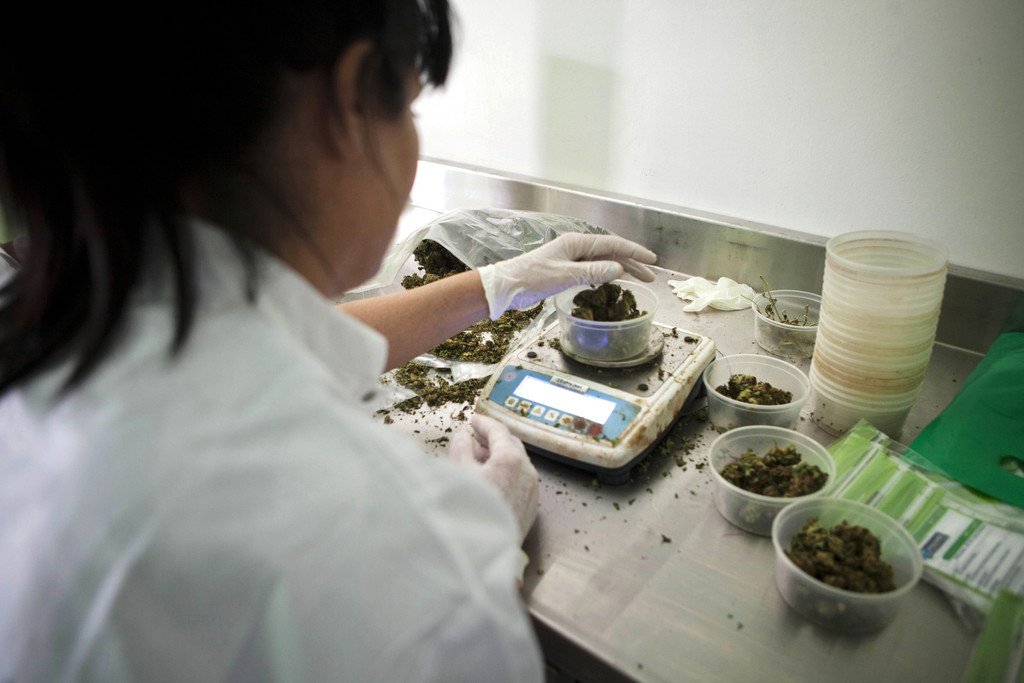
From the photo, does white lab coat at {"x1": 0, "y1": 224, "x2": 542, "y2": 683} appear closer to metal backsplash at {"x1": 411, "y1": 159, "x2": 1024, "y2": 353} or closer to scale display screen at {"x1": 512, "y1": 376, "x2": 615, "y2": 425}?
scale display screen at {"x1": 512, "y1": 376, "x2": 615, "y2": 425}

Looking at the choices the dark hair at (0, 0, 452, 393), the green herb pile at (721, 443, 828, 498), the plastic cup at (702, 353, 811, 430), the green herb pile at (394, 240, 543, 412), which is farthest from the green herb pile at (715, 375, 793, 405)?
the dark hair at (0, 0, 452, 393)

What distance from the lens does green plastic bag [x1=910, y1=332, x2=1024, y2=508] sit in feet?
2.81

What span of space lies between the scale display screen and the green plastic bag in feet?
1.55

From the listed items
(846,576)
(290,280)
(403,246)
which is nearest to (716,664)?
(846,576)

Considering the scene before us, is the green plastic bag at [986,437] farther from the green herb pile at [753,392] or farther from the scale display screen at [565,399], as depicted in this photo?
the scale display screen at [565,399]

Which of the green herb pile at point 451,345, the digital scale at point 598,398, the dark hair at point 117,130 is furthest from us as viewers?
the green herb pile at point 451,345

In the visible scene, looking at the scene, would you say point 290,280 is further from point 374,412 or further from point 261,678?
point 374,412

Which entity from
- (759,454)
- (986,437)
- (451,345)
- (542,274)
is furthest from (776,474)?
(451,345)

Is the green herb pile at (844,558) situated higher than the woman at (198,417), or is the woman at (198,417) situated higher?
the woman at (198,417)

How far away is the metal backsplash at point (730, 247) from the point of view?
1.16 metres

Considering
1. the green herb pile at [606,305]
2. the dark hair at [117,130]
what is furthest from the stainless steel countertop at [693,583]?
the dark hair at [117,130]

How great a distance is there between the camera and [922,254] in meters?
0.98

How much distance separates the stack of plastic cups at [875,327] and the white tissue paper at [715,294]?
37 centimetres

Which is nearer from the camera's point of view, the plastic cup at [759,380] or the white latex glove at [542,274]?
the plastic cup at [759,380]
